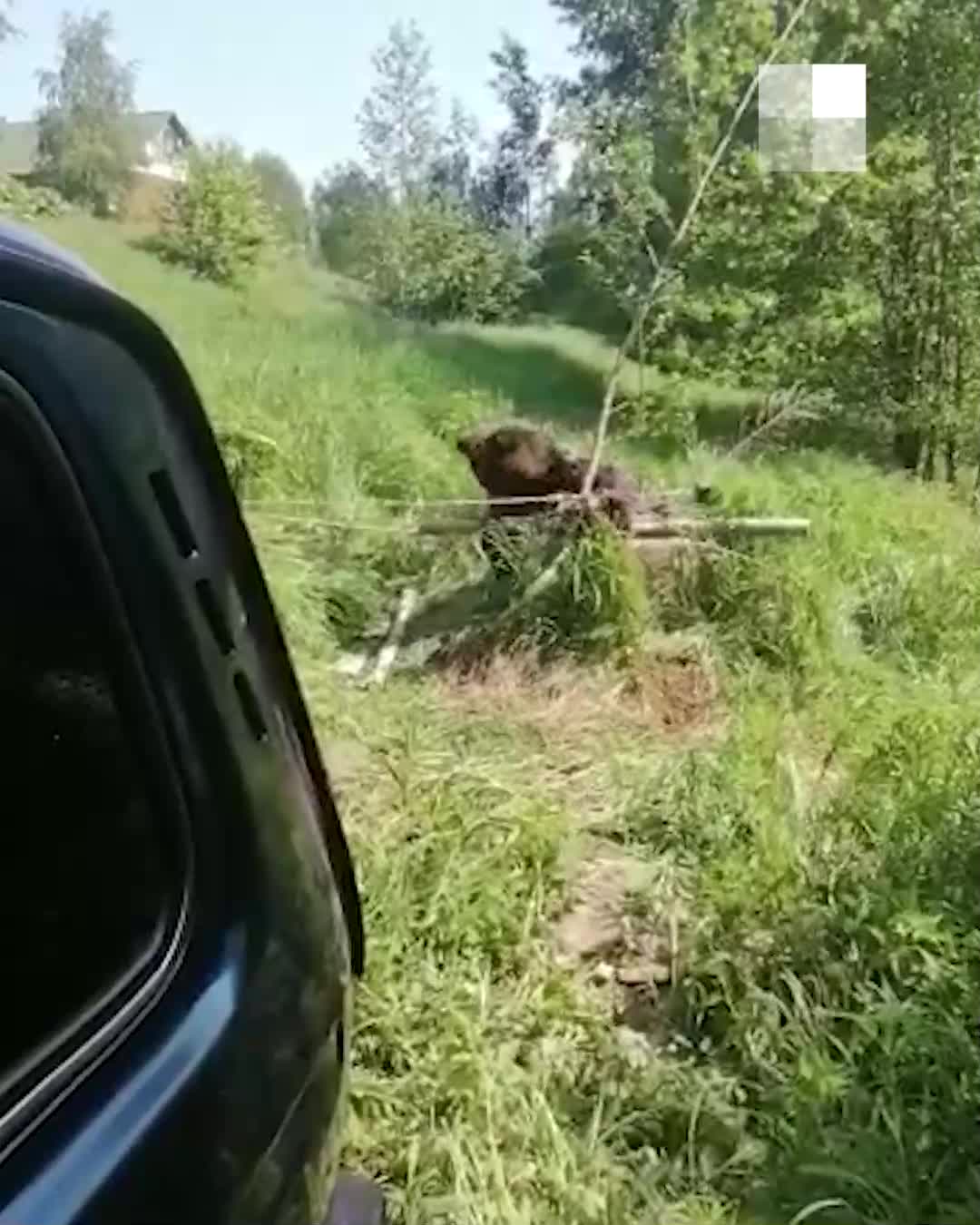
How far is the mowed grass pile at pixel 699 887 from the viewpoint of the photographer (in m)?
1.91

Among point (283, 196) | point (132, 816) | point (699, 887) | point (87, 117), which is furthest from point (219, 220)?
point (132, 816)

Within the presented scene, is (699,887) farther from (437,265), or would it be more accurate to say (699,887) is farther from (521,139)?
(437,265)

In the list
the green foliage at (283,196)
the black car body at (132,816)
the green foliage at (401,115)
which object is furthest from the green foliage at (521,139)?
the black car body at (132,816)

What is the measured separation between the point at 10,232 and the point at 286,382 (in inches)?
193

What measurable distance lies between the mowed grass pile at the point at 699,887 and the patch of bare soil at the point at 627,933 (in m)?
0.02

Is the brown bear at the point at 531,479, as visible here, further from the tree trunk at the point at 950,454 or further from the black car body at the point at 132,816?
the black car body at the point at 132,816

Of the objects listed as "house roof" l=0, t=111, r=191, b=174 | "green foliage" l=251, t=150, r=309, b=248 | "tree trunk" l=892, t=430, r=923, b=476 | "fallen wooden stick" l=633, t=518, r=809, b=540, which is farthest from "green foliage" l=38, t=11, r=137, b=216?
"tree trunk" l=892, t=430, r=923, b=476

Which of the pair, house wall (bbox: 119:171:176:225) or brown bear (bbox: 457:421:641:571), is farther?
house wall (bbox: 119:171:176:225)

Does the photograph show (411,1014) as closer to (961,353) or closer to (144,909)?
(144,909)

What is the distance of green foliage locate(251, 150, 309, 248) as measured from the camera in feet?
19.9

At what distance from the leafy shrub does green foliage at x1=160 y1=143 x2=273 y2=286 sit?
797 millimetres

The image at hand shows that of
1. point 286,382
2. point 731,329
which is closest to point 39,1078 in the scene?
point 286,382

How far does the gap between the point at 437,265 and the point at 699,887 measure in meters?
5.07

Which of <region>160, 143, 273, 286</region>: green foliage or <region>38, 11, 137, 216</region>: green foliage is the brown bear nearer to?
<region>38, 11, 137, 216</region>: green foliage
